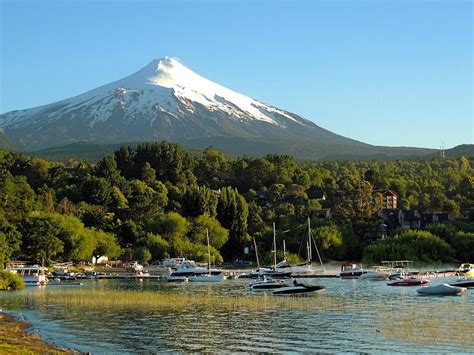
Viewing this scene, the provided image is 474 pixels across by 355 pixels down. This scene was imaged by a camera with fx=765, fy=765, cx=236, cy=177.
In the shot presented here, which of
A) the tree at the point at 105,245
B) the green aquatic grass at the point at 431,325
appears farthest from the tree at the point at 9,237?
the green aquatic grass at the point at 431,325

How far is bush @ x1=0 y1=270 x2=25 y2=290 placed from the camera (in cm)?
5146

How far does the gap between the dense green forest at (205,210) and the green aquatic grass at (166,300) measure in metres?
12.0

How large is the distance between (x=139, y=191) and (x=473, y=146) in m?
122

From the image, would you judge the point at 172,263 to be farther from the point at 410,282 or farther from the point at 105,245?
the point at 410,282

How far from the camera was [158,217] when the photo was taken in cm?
8256

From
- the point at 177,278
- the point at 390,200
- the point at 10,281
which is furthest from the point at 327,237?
the point at 10,281

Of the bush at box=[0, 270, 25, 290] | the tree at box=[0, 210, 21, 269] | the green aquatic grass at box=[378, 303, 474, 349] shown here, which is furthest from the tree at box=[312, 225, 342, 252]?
the green aquatic grass at box=[378, 303, 474, 349]

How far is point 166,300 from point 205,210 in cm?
4076

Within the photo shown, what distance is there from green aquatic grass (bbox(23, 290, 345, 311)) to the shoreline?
833 centimetres

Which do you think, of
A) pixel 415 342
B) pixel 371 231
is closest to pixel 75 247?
pixel 371 231

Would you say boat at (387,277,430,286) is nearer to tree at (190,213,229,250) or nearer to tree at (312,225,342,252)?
tree at (312,225,342,252)

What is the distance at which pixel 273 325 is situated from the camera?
3062cm

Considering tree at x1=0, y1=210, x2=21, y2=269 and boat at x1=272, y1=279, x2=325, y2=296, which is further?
tree at x1=0, y1=210, x2=21, y2=269

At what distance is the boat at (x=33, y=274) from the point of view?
57150 millimetres
